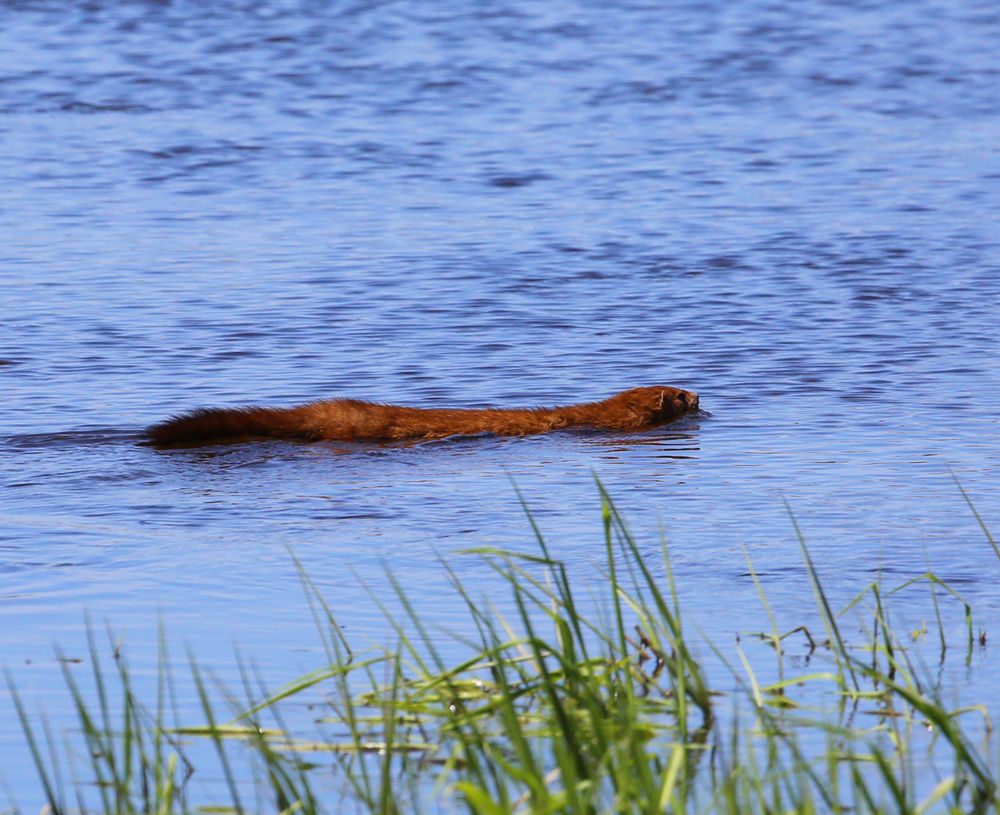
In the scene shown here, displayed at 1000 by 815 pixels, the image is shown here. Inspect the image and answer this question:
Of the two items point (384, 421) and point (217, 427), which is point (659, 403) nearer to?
point (384, 421)

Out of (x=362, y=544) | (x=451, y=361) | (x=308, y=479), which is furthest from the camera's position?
(x=451, y=361)

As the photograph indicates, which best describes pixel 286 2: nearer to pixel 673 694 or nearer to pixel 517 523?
pixel 517 523

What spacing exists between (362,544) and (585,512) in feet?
3.40

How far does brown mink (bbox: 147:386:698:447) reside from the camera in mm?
8297

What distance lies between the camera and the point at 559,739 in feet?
12.5

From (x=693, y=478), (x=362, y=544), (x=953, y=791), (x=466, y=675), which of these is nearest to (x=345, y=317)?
(x=693, y=478)

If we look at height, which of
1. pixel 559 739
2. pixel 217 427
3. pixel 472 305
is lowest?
pixel 472 305

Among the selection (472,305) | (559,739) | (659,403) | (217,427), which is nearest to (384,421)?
(217,427)

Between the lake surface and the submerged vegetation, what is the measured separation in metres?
0.33

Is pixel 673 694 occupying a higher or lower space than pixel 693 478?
higher

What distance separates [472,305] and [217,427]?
162 inches

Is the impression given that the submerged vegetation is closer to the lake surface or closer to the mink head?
the lake surface

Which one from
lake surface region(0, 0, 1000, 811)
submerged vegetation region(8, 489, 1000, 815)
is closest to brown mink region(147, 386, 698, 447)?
lake surface region(0, 0, 1000, 811)

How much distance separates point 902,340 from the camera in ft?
36.2
